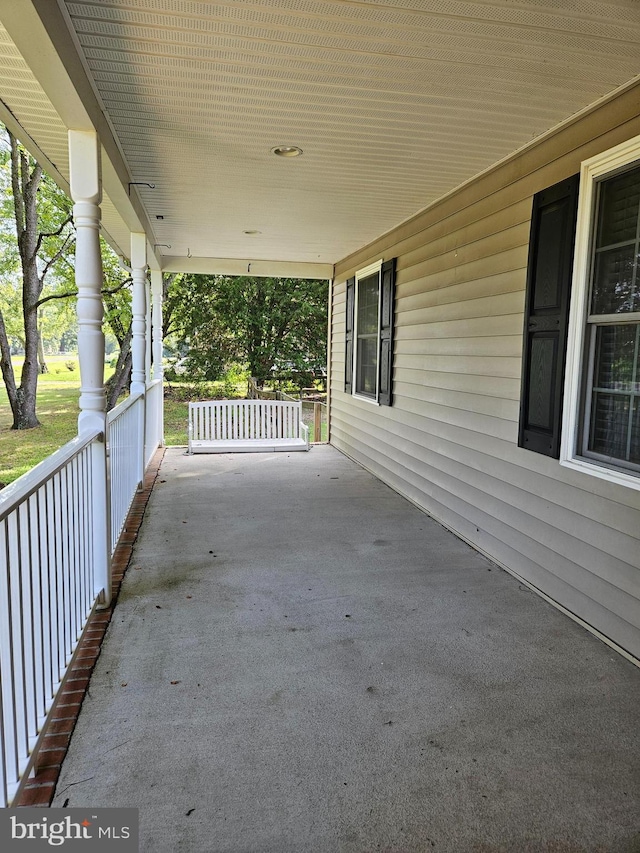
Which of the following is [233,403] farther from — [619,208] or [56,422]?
[56,422]

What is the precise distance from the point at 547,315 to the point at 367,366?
3766 mm

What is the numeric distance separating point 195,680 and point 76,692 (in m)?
0.46

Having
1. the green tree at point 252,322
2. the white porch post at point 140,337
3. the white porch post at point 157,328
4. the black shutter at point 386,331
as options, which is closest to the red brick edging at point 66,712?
the white porch post at point 140,337

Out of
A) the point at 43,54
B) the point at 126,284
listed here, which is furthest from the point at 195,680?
the point at 126,284

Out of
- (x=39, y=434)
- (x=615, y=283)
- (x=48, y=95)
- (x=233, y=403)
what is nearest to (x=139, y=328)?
(x=233, y=403)

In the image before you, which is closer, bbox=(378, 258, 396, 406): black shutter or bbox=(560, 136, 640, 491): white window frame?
bbox=(560, 136, 640, 491): white window frame

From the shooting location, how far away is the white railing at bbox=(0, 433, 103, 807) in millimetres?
1536

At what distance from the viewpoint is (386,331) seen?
5.84 m

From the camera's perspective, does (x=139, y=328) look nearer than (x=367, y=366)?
Yes

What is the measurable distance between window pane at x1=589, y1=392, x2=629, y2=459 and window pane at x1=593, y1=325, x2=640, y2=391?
0.22 feet

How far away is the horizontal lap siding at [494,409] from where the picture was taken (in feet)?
8.95

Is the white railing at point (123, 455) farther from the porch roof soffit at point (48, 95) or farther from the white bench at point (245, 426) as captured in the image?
the white bench at point (245, 426)

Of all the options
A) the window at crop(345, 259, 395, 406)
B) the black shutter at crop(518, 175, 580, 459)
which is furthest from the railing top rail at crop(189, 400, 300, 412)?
the black shutter at crop(518, 175, 580, 459)

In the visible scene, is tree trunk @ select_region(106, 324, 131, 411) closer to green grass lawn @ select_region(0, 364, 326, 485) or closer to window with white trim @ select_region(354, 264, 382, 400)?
green grass lawn @ select_region(0, 364, 326, 485)
